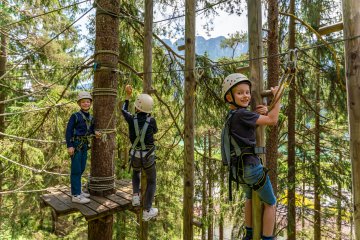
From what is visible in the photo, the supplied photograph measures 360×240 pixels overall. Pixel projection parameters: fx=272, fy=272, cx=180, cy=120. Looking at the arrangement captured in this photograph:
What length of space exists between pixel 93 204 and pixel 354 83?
3.41 m

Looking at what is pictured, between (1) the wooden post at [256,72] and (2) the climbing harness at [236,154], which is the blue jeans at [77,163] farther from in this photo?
(1) the wooden post at [256,72]

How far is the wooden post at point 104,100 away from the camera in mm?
4059

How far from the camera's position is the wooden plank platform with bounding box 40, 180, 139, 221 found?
3.39 m

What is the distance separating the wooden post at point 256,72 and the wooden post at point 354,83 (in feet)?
2.97

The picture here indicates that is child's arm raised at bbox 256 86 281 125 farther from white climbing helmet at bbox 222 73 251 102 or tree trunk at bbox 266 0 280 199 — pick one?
tree trunk at bbox 266 0 280 199

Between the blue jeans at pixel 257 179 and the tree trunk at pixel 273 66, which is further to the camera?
the tree trunk at pixel 273 66

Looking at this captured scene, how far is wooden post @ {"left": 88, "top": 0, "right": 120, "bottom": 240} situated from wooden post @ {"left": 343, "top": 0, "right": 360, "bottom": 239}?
3.09 metres

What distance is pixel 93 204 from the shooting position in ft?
12.0

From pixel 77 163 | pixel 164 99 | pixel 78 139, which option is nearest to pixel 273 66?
pixel 164 99

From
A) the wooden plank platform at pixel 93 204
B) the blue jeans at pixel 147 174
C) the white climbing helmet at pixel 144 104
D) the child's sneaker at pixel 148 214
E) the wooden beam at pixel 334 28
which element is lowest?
the child's sneaker at pixel 148 214

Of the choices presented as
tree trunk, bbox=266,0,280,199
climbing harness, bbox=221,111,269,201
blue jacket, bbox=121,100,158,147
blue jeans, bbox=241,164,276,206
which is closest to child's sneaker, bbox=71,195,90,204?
blue jacket, bbox=121,100,158,147

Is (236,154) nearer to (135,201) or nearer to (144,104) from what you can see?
(144,104)

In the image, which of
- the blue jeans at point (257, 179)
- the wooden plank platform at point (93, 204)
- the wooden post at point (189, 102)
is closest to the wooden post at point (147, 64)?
the wooden plank platform at point (93, 204)

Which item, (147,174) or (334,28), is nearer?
(334,28)
